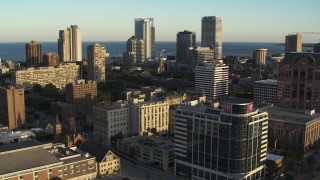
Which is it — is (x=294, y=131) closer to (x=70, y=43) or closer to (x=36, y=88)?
(x=36, y=88)

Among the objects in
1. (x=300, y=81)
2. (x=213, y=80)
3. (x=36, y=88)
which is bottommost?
(x=36, y=88)

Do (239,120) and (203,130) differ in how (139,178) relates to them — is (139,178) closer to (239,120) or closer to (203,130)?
(203,130)

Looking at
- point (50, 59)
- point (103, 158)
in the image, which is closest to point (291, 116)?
point (103, 158)

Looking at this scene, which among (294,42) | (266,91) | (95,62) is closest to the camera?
(266,91)

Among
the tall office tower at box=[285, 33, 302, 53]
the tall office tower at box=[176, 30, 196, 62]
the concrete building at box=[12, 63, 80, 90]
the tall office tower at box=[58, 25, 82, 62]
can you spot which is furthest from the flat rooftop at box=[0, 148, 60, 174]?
the tall office tower at box=[285, 33, 302, 53]

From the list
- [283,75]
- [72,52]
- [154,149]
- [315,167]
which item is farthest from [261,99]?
[72,52]
